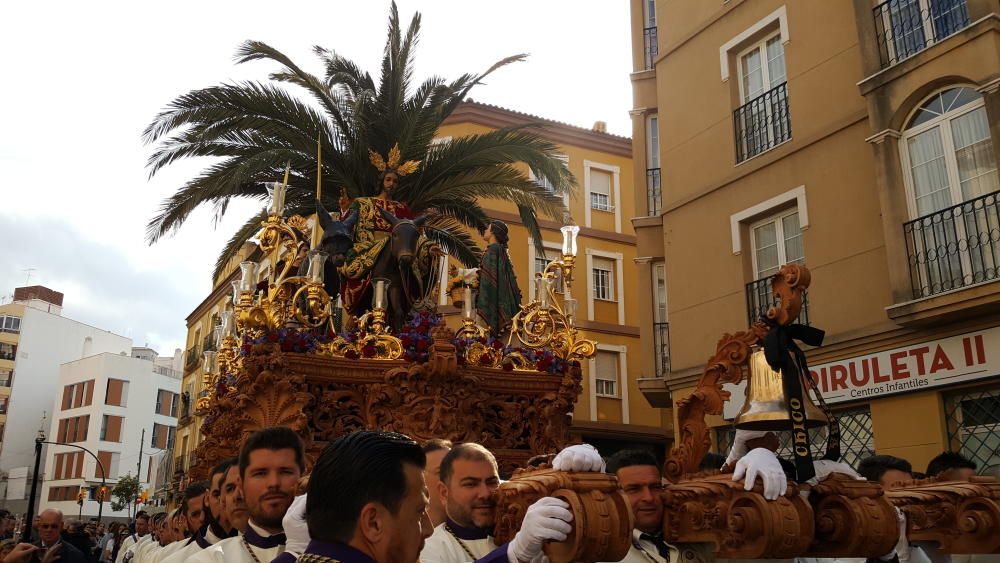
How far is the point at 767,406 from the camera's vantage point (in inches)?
133

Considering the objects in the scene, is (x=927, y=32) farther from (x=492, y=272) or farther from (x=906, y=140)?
(x=492, y=272)

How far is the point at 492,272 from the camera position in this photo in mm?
7969

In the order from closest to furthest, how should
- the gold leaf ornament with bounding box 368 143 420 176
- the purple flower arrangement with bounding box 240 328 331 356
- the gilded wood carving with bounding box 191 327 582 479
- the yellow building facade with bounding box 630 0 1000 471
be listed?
the gilded wood carving with bounding box 191 327 582 479
the purple flower arrangement with bounding box 240 328 331 356
the gold leaf ornament with bounding box 368 143 420 176
the yellow building facade with bounding box 630 0 1000 471

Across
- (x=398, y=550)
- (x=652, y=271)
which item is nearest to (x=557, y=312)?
(x=398, y=550)

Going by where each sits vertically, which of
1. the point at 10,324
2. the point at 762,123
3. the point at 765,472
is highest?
the point at 10,324

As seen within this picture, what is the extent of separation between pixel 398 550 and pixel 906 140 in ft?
36.0

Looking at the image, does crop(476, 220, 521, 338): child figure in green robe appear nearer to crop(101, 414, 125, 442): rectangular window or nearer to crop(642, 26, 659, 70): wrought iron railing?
crop(642, 26, 659, 70): wrought iron railing

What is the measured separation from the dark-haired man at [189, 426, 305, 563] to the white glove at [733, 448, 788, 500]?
188 cm

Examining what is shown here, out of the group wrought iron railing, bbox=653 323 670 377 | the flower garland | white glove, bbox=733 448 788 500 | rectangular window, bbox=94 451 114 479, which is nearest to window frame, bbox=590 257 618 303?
wrought iron railing, bbox=653 323 670 377

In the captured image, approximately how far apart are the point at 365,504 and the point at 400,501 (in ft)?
0.31

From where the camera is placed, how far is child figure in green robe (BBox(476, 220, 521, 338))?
7816 millimetres

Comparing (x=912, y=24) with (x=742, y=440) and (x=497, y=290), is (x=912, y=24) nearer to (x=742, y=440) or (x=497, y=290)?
(x=497, y=290)

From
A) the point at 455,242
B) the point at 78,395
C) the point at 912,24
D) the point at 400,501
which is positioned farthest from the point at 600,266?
the point at 78,395

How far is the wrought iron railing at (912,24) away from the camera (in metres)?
11.1
